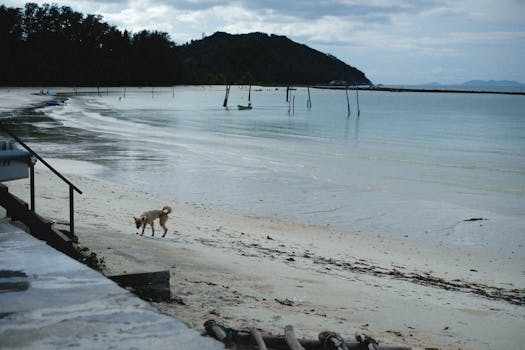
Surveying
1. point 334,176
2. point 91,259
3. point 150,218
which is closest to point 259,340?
point 91,259

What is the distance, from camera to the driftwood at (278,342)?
4113 millimetres

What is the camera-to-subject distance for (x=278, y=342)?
4.46m

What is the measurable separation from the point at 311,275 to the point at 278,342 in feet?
12.9

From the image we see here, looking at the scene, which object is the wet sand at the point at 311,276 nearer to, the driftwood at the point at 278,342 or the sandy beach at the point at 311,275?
the sandy beach at the point at 311,275

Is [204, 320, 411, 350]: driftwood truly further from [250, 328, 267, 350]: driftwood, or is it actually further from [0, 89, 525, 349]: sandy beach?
[0, 89, 525, 349]: sandy beach

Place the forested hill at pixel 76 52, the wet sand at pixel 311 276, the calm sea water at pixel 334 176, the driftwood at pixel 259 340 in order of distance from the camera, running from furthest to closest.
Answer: the forested hill at pixel 76 52 → the calm sea water at pixel 334 176 → the wet sand at pixel 311 276 → the driftwood at pixel 259 340

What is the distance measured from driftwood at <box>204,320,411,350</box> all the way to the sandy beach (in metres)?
1.13

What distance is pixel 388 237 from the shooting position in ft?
42.0

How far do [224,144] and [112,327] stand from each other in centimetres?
3004

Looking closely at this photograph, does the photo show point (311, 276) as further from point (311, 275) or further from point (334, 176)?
point (334, 176)

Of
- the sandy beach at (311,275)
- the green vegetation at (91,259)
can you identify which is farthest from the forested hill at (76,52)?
the green vegetation at (91,259)

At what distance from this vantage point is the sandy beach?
6195mm

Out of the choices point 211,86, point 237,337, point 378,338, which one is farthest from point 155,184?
point 211,86

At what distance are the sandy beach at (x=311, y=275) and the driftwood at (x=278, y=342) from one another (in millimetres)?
1128
